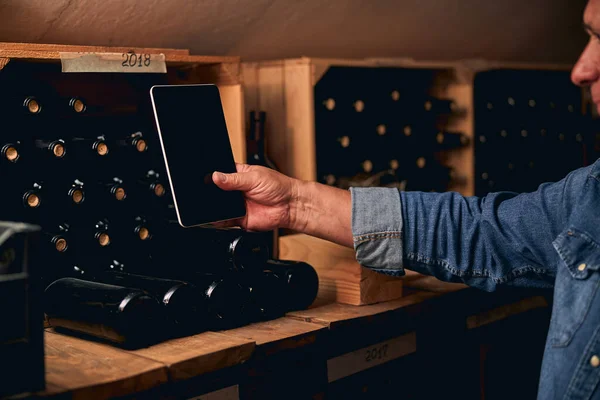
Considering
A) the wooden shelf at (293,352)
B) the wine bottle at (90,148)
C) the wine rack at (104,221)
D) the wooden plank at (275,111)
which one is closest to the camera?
the wooden shelf at (293,352)

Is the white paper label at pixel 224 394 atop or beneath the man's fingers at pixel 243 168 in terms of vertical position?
beneath

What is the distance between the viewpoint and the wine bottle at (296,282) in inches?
80.3

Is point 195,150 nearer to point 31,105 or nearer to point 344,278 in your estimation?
point 31,105

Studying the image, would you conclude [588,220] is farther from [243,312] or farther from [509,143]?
[509,143]

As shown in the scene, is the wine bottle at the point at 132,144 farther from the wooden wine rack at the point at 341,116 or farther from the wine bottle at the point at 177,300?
the wooden wine rack at the point at 341,116

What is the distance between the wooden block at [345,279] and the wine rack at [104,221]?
25 cm

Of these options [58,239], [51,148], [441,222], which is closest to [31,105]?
[51,148]

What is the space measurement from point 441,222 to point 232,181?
1.84 feet

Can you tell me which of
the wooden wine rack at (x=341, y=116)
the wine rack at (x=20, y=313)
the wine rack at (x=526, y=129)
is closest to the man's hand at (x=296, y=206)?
the wooden wine rack at (x=341, y=116)

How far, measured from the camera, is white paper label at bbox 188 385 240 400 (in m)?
1.73

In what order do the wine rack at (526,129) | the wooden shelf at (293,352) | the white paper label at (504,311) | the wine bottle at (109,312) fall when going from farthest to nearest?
the wine rack at (526,129), the white paper label at (504,311), the wine bottle at (109,312), the wooden shelf at (293,352)

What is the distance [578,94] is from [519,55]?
0.47 m

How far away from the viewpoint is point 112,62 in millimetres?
1997

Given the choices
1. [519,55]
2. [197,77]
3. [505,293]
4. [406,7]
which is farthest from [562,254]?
[519,55]
